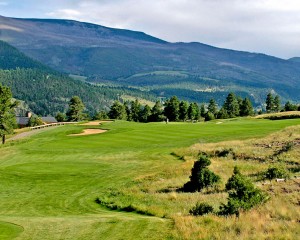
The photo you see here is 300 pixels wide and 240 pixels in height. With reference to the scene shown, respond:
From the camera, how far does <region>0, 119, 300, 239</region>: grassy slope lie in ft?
65.3

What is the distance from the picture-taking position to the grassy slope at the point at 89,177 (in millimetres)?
19891

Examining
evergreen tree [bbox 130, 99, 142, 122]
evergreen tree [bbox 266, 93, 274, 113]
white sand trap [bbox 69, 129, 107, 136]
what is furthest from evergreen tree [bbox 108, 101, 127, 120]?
white sand trap [bbox 69, 129, 107, 136]

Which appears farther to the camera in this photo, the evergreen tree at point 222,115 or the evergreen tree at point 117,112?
the evergreen tree at point 117,112

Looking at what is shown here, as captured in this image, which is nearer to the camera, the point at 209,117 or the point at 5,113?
the point at 5,113

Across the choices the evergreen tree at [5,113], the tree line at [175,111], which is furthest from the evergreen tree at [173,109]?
the evergreen tree at [5,113]

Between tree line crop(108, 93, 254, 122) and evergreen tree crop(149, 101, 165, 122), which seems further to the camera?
evergreen tree crop(149, 101, 165, 122)

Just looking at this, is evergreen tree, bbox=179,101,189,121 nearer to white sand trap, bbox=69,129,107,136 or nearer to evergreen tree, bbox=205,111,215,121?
evergreen tree, bbox=205,111,215,121

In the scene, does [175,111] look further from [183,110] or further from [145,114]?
[145,114]

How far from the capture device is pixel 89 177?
1578 inches

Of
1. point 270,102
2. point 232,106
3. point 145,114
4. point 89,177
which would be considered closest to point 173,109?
point 145,114

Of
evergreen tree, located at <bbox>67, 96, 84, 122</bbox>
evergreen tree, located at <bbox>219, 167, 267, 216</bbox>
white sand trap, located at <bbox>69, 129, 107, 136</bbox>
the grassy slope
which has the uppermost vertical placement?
evergreen tree, located at <bbox>219, 167, 267, 216</bbox>

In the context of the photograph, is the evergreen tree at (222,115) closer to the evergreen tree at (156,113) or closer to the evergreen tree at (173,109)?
→ the evergreen tree at (173,109)

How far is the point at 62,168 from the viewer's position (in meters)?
44.3

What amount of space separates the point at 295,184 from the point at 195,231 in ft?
38.7
